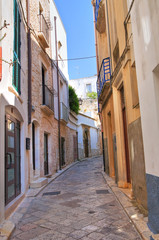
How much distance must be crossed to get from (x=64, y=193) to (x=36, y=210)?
1728mm

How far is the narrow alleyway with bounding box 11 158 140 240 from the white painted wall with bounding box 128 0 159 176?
1.19m

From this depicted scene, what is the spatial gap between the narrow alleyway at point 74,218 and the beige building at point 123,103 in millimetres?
666

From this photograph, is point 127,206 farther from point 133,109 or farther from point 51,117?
point 51,117

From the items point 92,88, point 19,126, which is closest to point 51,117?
point 19,126

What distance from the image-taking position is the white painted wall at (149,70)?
9.76ft

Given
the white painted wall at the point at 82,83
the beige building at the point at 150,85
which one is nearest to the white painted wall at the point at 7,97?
the beige building at the point at 150,85

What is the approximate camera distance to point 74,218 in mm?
4223

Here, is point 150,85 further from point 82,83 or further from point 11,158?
point 82,83

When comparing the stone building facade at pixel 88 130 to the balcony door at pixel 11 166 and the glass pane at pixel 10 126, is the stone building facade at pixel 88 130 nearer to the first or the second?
the balcony door at pixel 11 166

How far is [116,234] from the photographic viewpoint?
3363mm

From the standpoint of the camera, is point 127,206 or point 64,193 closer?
point 127,206

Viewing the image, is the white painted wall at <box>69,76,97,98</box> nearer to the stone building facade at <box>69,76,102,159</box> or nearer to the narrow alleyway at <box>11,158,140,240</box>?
the stone building facade at <box>69,76,102,159</box>

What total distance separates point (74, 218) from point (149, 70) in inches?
118

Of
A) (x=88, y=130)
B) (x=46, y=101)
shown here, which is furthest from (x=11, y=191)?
(x=88, y=130)
